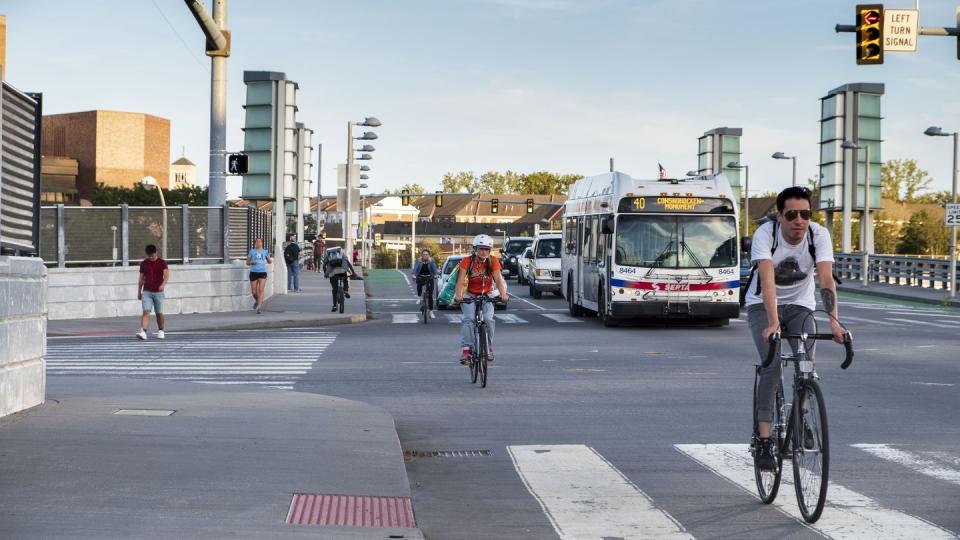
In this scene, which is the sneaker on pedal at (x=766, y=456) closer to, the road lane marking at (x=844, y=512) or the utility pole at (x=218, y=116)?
the road lane marking at (x=844, y=512)

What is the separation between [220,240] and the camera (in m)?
33.2

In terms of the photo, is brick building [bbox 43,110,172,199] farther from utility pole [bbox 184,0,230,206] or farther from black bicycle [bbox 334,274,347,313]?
utility pole [bbox 184,0,230,206]

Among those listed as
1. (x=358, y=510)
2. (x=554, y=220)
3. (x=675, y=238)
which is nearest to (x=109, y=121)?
(x=554, y=220)

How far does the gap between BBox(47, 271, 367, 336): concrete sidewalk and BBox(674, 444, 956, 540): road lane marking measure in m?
17.9

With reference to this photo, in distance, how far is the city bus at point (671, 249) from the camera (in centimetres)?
2672

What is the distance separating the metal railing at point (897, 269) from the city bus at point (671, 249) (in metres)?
23.1

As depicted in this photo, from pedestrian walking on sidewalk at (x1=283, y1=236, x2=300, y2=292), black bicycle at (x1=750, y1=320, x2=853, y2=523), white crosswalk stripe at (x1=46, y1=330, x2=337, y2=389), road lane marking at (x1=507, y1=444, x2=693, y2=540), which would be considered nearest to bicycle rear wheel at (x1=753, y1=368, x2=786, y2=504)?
black bicycle at (x1=750, y1=320, x2=853, y2=523)

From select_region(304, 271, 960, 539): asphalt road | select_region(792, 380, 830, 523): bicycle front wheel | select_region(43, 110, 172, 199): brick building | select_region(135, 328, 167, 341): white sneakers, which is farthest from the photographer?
select_region(43, 110, 172, 199): brick building

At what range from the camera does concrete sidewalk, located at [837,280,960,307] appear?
140 ft

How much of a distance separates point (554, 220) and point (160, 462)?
189013mm

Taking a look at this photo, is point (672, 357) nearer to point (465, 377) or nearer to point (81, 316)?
point (465, 377)

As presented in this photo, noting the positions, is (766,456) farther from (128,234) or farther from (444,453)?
Result: (128,234)

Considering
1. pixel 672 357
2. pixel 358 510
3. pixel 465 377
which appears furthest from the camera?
pixel 672 357

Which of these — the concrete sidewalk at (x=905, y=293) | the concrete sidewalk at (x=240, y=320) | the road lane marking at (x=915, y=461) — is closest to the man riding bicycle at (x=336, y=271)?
the concrete sidewalk at (x=240, y=320)
